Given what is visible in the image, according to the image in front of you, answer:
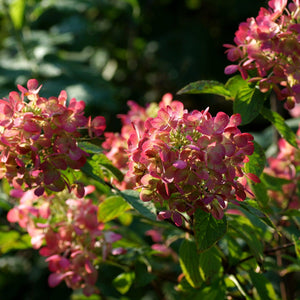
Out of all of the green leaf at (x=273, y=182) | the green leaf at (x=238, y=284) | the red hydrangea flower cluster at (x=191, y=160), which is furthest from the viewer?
the green leaf at (x=273, y=182)

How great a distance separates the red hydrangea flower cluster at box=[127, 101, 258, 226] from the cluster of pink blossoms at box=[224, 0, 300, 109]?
14 centimetres

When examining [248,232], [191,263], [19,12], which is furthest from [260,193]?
[19,12]

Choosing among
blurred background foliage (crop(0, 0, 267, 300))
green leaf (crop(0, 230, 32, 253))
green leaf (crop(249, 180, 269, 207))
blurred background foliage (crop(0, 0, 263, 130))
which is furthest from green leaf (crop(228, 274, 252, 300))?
blurred background foliage (crop(0, 0, 263, 130))

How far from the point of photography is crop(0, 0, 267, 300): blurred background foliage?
1829 mm

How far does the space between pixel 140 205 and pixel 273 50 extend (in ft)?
1.05

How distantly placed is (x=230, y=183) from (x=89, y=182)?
506 mm

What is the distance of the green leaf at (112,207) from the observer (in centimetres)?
84

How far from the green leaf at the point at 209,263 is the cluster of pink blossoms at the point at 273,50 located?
0.96 feet

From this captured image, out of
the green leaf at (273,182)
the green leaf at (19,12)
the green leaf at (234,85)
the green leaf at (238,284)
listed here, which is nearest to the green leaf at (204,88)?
the green leaf at (234,85)

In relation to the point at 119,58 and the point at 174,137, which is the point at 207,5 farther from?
the point at 174,137

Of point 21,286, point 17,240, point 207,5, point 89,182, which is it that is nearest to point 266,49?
point 89,182

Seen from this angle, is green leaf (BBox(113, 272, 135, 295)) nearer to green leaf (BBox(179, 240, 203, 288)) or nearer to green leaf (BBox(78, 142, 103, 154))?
green leaf (BBox(179, 240, 203, 288))

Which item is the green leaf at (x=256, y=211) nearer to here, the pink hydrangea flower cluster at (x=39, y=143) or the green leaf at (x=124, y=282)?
the pink hydrangea flower cluster at (x=39, y=143)

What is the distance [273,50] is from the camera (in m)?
0.71
